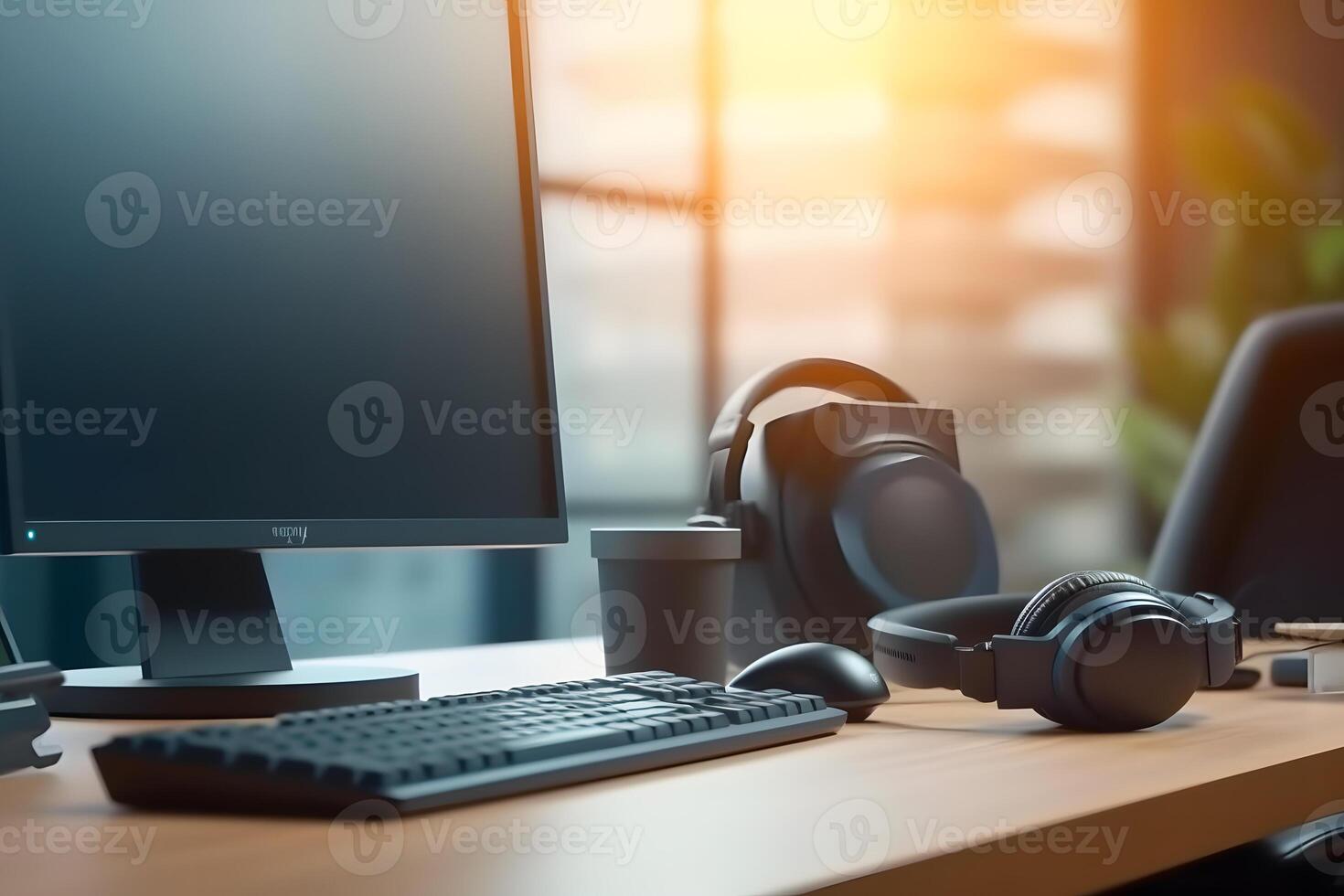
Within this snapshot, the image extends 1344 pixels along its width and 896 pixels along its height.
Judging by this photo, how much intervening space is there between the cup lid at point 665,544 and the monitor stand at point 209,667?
0.17 m

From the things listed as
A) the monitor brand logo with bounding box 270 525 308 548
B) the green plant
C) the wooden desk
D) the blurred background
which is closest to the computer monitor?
the monitor brand logo with bounding box 270 525 308 548

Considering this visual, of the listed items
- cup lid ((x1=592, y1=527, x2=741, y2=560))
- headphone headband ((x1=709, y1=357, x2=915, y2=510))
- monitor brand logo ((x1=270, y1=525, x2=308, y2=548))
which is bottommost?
cup lid ((x1=592, y1=527, x2=741, y2=560))

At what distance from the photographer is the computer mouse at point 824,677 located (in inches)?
29.2

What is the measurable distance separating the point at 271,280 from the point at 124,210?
0.33ft

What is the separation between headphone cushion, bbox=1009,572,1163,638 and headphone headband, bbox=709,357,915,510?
0.43 meters

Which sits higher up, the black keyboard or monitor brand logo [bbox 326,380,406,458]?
monitor brand logo [bbox 326,380,406,458]

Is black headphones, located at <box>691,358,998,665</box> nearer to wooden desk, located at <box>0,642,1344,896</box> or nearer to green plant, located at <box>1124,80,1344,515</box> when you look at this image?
wooden desk, located at <box>0,642,1344,896</box>

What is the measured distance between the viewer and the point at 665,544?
903mm

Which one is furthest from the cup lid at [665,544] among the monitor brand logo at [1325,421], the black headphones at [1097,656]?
the monitor brand logo at [1325,421]

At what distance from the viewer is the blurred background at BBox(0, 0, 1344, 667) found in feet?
9.09

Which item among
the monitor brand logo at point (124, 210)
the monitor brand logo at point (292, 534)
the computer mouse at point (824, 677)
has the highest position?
the monitor brand logo at point (124, 210)

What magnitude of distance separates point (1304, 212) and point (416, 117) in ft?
8.84

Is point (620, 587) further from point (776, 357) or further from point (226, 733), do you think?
point (776, 357)

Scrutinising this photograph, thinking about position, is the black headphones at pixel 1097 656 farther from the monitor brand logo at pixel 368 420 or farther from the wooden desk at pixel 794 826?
the monitor brand logo at pixel 368 420
